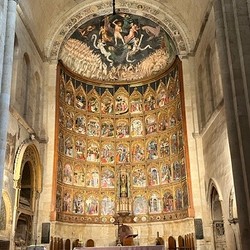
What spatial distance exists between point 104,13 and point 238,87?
13.3 m

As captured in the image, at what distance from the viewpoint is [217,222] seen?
1611 cm

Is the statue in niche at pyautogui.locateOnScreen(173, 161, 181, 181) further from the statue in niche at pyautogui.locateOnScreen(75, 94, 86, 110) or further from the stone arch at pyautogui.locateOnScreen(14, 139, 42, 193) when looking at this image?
the stone arch at pyautogui.locateOnScreen(14, 139, 42, 193)

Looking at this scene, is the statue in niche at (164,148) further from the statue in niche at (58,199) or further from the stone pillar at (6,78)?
the stone pillar at (6,78)

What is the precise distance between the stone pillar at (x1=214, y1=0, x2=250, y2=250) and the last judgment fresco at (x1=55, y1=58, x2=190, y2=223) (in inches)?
342

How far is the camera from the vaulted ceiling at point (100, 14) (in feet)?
61.4

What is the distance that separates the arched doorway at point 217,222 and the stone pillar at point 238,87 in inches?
282

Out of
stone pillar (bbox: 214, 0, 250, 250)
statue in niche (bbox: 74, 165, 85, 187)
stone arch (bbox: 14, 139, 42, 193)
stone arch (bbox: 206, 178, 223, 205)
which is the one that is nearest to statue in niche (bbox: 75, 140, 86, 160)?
statue in niche (bbox: 74, 165, 85, 187)

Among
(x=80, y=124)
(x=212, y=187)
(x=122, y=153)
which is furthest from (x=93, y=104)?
(x=212, y=187)

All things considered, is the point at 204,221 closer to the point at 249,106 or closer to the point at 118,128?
the point at 118,128

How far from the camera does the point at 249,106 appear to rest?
901cm

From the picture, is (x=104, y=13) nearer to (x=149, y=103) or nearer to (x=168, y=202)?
(x=149, y=103)

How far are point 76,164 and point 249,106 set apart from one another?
12464 millimetres

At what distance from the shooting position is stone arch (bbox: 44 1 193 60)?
1970 centimetres

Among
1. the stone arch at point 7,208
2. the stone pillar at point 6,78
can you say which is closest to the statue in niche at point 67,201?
the stone arch at point 7,208
